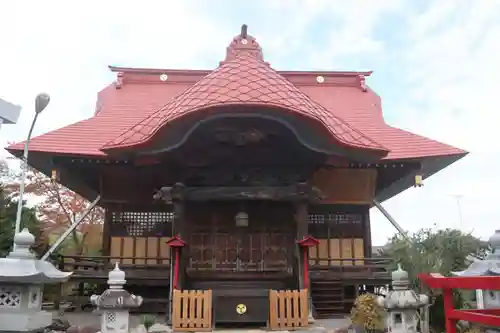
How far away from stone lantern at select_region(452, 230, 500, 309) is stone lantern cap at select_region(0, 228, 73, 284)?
5.36 meters

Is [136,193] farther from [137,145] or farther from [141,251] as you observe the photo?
[137,145]

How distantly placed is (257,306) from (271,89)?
180 inches

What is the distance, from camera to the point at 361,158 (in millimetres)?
11312

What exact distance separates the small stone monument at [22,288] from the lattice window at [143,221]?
23.7ft

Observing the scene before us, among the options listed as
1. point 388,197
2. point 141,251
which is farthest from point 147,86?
point 388,197

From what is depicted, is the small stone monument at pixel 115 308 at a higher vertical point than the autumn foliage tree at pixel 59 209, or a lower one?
lower

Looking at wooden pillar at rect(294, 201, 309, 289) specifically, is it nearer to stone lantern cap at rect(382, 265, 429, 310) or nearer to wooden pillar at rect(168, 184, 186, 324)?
wooden pillar at rect(168, 184, 186, 324)

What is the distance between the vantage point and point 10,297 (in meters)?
5.93

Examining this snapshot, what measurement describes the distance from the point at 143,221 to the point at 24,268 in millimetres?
7662

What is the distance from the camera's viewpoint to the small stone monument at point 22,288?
18.9 ft

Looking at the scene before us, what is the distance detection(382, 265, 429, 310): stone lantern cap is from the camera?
7.96 m

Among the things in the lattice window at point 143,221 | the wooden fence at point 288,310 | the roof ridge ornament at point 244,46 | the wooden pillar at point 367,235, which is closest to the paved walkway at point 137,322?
the wooden fence at point 288,310

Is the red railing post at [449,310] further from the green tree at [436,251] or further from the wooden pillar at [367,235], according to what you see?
the wooden pillar at [367,235]

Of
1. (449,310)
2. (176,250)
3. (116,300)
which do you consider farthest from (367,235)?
(449,310)
